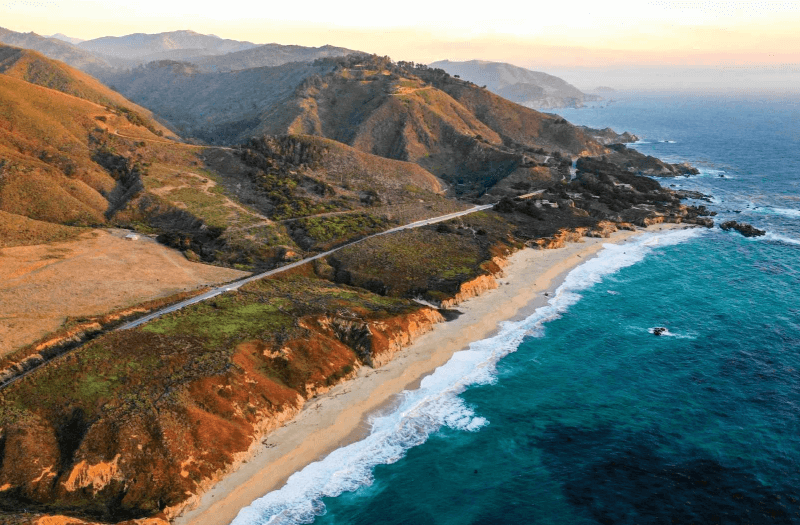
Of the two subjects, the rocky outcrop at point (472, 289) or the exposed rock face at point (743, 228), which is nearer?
the rocky outcrop at point (472, 289)

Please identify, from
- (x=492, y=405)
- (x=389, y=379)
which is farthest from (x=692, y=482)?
(x=389, y=379)

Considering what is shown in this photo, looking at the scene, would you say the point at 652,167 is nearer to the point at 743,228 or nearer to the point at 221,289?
the point at 743,228

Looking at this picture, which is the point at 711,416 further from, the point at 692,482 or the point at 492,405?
the point at 492,405

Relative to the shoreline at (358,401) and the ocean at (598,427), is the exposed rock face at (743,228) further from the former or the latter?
the shoreline at (358,401)

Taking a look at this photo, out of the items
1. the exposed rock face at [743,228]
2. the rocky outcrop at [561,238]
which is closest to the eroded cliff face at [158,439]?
the rocky outcrop at [561,238]

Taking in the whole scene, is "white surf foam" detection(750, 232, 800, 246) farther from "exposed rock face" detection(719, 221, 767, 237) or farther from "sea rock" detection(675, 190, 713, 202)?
"sea rock" detection(675, 190, 713, 202)

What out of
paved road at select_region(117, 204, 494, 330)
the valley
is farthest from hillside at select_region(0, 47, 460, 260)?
paved road at select_region(117, 204, 494, 330)
